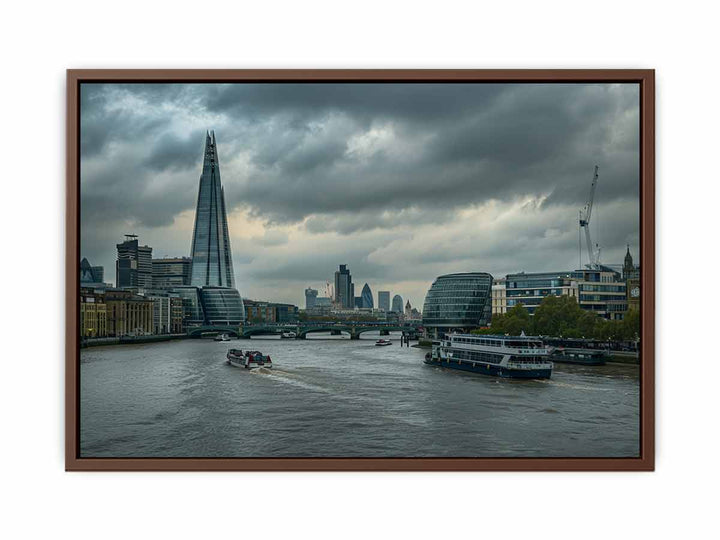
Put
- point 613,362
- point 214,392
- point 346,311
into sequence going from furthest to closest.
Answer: point 346,311, point 214,392, point 613,362

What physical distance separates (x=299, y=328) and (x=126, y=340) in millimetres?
1662

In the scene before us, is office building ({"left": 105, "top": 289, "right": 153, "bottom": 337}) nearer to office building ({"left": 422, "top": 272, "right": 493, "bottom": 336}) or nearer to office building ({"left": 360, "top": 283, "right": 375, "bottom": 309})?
office building ({"left": 360, "top": 283, "right": 375, "bottom": 309})

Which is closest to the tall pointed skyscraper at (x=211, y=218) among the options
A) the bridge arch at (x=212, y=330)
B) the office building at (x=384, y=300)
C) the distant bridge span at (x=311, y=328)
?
the distant bridge span at (x=311, y=328)

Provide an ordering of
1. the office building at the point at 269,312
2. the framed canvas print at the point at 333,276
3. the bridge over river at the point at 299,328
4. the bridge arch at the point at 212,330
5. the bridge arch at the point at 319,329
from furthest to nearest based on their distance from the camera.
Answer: the bridge arch at the point at 319,329 < the bridge arch at the point at 212,330 < the bridge over river at the point at 299,328 < the office building at the point at 269,312 < the framed canvas print at the point at 333,276

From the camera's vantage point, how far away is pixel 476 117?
399cm

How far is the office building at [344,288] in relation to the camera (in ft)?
15.5

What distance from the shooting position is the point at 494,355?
5422mm

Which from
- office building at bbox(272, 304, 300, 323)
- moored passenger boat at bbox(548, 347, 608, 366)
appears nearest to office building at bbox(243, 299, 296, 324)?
office building at bbox(272, 304, 300, 323)

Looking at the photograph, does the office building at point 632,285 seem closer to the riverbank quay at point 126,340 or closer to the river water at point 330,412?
the river water at point 330,412

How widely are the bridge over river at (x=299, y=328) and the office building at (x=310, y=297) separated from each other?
0.22m

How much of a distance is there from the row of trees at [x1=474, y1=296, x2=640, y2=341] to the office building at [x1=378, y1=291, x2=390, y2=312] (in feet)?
3.57
